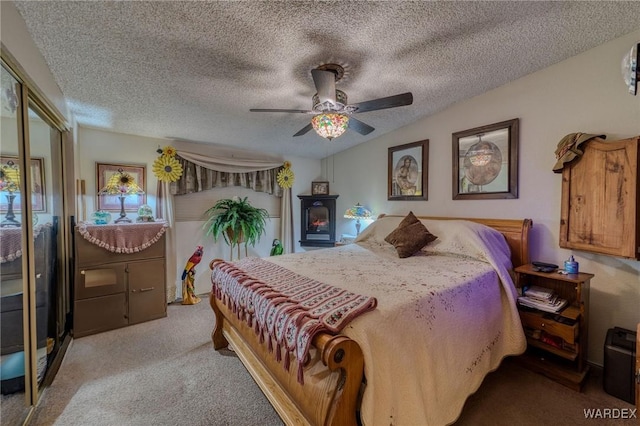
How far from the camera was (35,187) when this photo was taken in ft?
6.56

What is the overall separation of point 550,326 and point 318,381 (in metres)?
2.01

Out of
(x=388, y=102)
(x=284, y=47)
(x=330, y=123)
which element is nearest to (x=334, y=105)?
(x=330, y=123)

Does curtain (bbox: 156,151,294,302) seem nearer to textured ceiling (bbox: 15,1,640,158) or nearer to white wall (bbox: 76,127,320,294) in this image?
white wall (bbox: 76,127,320,294)

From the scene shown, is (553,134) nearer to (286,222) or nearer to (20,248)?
(286,222)

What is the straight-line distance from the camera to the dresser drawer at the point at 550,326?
201cm

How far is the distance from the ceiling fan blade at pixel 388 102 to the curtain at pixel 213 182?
2652mm

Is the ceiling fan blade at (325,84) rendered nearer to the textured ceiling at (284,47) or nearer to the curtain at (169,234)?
the textured ceiling at (284,47)

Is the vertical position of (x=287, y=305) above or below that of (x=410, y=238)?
below

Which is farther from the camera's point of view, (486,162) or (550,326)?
(486,162)

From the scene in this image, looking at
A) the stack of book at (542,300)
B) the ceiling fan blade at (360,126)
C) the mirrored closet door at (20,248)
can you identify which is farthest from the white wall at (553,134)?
the mirrored closet door at (20,248)

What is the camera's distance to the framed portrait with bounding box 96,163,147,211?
11.1 feet

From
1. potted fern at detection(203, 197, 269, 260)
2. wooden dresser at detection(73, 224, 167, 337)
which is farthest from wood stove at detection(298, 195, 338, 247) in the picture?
wooden dresser at detection(73, 224, 167, 337)

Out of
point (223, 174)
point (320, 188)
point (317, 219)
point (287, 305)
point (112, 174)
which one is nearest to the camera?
point (287, 305)

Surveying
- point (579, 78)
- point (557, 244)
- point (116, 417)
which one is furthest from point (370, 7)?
point (116, 417)
